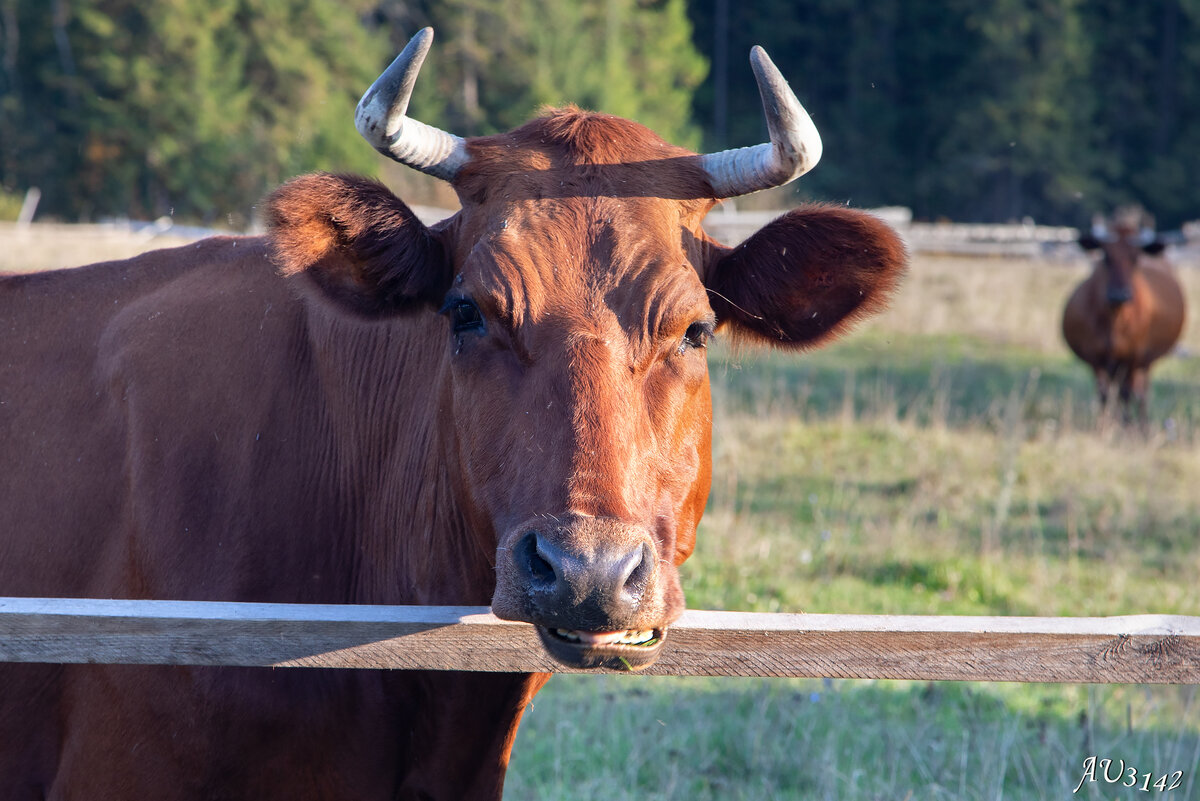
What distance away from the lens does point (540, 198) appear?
285 centimetres

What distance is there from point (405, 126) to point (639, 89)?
51537mm

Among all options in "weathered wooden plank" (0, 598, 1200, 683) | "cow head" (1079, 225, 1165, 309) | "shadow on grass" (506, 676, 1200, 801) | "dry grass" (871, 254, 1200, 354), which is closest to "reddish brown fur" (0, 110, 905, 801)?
"weathered wooden plank" (0, 598, 1200, 683)

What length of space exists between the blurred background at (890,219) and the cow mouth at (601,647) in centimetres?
131

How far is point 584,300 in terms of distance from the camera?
2.65 m

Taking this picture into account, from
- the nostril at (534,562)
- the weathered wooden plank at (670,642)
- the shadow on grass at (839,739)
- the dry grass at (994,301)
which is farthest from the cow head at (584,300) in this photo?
the dry grass at (994,301)

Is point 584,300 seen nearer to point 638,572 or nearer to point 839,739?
point 638,572

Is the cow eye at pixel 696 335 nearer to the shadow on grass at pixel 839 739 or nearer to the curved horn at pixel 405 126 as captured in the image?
Answer: the curved horn at pixel 405 126

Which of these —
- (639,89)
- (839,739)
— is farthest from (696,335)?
(639,89)

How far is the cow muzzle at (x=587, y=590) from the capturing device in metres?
2.19

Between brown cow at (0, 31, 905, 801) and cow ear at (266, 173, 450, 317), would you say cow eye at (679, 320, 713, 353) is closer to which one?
brown cow at (0, 31, 905, 801)

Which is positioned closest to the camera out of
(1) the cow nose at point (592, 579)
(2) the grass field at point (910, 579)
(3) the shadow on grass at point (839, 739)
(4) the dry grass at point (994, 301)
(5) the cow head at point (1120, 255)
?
(1) the cow nose at point (592, 579)

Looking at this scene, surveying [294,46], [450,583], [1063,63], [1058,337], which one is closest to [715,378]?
[1058,337]

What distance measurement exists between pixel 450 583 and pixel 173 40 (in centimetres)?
4505

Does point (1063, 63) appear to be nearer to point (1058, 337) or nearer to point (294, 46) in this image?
point (294, 46)
